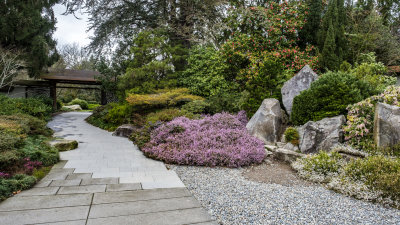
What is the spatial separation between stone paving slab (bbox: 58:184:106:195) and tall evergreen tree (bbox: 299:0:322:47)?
1000 cm

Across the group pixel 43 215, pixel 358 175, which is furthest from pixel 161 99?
pixel 358 175

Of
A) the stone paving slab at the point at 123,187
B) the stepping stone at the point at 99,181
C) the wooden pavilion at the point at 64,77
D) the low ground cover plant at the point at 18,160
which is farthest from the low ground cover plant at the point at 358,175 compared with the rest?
the wooden pavilion at the point at 64,77

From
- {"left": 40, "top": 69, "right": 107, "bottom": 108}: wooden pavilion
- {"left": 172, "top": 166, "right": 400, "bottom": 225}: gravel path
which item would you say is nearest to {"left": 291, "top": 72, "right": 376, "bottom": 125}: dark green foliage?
{"left": 172, "top": 166, "right": 400, "bottom": 225}: gravel path

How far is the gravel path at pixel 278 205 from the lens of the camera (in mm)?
2502

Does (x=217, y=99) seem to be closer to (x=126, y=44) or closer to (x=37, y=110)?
(x=126, y=44)

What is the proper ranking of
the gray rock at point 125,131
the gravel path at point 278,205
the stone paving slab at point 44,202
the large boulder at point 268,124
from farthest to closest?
the gray rock at point 125,131
the large boulder at point 268,124
the stone paving slab at point 44,202
the gravel path at point 278,205

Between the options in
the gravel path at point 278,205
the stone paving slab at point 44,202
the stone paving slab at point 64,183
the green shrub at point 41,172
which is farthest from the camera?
the green shrub at point 41,172

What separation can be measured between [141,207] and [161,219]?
38 centimetres

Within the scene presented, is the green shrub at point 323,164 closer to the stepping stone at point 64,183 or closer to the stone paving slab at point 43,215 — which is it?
the stone paving slab at point 43,215

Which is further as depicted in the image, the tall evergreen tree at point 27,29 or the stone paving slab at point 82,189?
the tall evergreen tree at point 27,29

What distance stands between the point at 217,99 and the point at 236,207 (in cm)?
590

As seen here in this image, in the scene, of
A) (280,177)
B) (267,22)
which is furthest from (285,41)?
(280,177)

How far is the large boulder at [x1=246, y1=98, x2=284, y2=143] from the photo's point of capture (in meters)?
5.98

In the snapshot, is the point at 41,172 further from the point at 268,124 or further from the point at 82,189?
the point at 268,124
